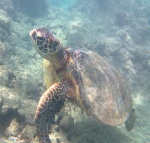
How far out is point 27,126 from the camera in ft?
14.5

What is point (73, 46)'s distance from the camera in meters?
9.86

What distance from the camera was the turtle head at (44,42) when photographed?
14.5 ft

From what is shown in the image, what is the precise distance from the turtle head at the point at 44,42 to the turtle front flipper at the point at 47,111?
830 mm

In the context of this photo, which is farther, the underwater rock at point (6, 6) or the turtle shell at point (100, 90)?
the underwater rock at point (6, 6)

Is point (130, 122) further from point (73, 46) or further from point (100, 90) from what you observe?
Result: point (73, 46)

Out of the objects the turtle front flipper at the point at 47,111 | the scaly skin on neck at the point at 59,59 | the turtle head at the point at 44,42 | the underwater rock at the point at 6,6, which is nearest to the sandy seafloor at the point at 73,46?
the underwater rock at the point at 6,6

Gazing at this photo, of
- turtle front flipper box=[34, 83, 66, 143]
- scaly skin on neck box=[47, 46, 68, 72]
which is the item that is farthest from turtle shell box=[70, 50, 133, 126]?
turtle front flipper box=[34, 83, 66, 143]

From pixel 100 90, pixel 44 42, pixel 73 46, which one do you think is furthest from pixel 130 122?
pixel 73 46

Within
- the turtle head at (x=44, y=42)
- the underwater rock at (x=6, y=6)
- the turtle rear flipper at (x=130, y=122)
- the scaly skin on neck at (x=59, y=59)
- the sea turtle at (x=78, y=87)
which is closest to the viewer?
the sea turtle at (x=78, y=87)

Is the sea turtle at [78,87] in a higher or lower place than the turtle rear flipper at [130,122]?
higher

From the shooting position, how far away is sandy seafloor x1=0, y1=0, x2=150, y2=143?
4489mm

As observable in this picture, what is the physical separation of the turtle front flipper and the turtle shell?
436 millimetres

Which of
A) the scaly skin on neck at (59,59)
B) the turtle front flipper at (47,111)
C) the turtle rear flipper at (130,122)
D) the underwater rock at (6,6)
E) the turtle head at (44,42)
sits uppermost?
the turtle head at (44,42)

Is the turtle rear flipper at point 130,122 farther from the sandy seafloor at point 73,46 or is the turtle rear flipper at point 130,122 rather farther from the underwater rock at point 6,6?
the underwater rock at point 6,6
